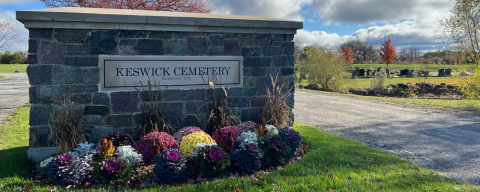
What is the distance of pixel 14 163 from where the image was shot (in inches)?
167

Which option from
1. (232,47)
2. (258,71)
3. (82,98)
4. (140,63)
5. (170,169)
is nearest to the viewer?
(170,169)

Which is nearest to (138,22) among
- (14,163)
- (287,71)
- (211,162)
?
(211,162)

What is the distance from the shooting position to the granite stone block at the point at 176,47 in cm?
503

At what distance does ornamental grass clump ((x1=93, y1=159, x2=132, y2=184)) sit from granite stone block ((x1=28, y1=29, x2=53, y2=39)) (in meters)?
2.32

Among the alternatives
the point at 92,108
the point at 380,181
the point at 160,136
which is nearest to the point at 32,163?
the point at 92,108

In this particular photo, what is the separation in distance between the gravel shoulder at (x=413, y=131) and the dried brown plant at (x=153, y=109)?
383 centimetres

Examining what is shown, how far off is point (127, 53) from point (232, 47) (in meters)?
1.80

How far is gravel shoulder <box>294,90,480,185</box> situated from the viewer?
4.67 meters

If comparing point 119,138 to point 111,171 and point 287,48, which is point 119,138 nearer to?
point 111,171

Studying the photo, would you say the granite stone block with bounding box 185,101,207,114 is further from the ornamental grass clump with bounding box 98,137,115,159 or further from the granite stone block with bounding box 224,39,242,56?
the ornamental grass clump with bounding box 98,137,115,159

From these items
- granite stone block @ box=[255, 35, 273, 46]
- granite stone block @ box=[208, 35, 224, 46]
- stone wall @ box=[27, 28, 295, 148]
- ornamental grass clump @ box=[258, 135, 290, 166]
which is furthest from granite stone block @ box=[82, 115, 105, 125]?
granite stone block @ box=[255, 35, 273, 46]

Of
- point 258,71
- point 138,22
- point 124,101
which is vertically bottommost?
point 124,101

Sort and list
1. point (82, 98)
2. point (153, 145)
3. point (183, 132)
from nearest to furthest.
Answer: point (153, 145) → point (82, 98) → point (183, 132)

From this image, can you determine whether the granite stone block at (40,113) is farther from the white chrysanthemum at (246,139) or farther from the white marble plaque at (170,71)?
the white chrysanthemum at (246,139)
